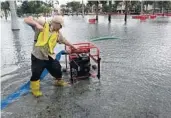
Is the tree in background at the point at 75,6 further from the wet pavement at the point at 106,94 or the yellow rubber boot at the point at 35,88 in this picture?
the yellow rubber boot at the point at 35,88

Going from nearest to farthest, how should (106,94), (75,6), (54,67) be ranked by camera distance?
1. (106,94)
2. (54,67)
3. (75,6)

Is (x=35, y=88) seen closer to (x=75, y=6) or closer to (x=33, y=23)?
(x=33, y=23)

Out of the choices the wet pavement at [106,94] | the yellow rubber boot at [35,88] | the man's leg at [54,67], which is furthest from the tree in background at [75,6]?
the yellow rubber boot at [35,88]

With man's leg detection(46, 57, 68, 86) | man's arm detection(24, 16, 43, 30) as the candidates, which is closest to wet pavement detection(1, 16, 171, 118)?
man's leg detection(46, 57, 68, 86)

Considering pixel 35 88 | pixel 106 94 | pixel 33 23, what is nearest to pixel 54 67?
pixel 35 88

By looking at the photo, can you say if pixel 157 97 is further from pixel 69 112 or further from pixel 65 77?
pixel 65 77

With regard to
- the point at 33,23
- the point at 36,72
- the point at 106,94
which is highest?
the point at 33,23

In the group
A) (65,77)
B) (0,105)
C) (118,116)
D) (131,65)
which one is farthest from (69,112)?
(131,65)

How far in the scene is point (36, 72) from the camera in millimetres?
5727

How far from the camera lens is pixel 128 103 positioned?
210 inches

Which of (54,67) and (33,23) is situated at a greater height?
(33,23)

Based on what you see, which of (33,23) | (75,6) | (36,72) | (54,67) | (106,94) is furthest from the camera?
(75,6)

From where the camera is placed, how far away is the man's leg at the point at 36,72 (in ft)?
18.8

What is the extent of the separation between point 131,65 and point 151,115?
394cm
